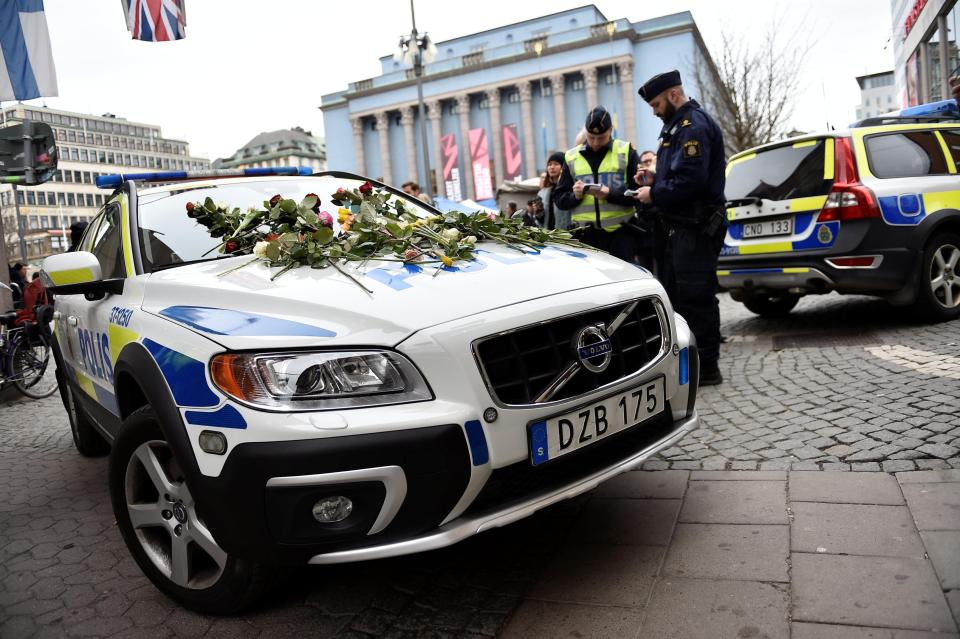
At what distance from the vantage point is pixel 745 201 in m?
6.63

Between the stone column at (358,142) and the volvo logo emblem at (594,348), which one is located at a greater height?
the stone column at (358,142)

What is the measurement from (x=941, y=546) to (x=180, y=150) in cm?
15347

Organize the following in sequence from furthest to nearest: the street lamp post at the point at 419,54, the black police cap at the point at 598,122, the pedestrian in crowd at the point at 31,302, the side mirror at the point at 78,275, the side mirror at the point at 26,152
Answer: the street lamp post at the point at 419,54 < the pedestrian in crowd at the point at 31,302 < the side mirror at the point at 26,152 < the black police cap at the point at 598,122 < the side mirror at the point at 78,275

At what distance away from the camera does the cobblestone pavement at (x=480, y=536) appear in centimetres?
251

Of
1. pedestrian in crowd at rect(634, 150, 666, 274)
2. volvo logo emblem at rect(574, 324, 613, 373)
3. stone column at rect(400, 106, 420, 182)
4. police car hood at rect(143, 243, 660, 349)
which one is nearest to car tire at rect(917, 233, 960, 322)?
pedestrian in crowd at rect(634, 150, 666, 274)

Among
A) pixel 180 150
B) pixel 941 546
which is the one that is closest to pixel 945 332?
pixel 941 546

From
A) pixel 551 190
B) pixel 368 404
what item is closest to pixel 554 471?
pixel 368 404

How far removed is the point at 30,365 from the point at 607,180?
655cm

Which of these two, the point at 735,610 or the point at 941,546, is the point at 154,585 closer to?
the point at 735,610

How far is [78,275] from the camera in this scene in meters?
2.99

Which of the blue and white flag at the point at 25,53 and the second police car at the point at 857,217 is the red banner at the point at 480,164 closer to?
the blue and white flag at the point at 25,53

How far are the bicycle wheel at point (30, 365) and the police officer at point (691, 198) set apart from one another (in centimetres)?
661

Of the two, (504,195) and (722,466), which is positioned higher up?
(504,195)

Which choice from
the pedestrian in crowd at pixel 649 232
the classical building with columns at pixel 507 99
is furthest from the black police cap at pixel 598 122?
the classical building with columns at pixel 507 99
